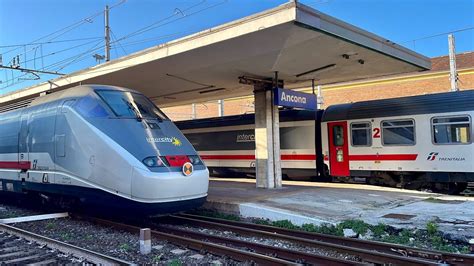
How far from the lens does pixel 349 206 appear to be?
10078 mm

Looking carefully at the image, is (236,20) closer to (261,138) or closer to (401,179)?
(261,138)

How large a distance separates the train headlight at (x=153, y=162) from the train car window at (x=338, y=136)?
9.32 meters

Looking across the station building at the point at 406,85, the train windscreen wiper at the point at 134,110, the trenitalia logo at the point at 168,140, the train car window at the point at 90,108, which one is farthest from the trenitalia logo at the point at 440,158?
the station building at the point at 406,85

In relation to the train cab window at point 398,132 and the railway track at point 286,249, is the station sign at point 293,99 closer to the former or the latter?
the train cab window at point 398,132

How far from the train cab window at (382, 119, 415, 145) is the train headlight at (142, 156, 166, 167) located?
923 centimetres

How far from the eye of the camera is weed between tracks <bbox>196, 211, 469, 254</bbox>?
687 centimetres

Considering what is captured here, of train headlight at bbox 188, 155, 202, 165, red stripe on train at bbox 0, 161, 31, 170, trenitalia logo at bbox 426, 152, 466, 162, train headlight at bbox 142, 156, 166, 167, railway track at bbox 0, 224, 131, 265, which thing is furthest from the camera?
trenitalia logo at bbox 426, 152, 466, 162

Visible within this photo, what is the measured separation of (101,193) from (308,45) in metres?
5.92

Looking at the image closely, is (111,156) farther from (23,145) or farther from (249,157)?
(249,157)

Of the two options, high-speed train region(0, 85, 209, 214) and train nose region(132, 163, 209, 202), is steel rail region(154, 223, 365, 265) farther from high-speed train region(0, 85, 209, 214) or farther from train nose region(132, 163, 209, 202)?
train nose region(132, 163, 209, 202)

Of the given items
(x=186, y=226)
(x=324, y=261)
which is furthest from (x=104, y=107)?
(x=324, y=261)

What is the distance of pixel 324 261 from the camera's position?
5.78 m

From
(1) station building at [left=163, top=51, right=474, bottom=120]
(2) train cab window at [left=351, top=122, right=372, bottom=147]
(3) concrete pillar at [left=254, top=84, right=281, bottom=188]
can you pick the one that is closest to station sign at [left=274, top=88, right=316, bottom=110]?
(3) concrete pillar at [left=254, top=84, right=281, bottom=188]

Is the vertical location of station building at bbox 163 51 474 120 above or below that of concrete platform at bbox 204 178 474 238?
above
